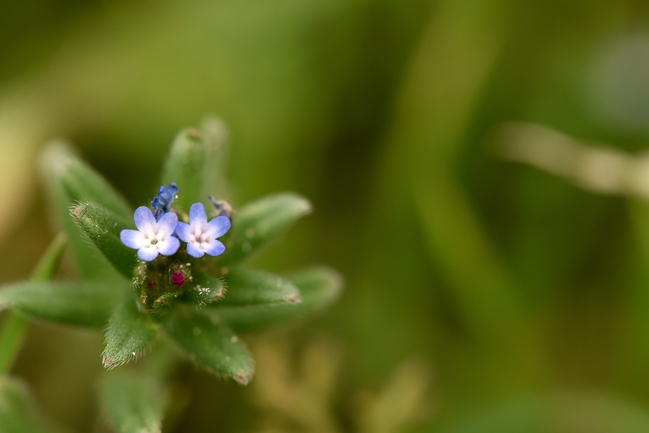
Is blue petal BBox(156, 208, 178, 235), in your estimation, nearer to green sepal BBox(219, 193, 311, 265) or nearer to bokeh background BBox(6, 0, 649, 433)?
green sepal BBox(219, 193, 311, 265)

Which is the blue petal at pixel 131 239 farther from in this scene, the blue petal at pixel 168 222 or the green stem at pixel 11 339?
the green stem at pixel 11 339

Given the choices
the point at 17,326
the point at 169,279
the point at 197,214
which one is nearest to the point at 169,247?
the point at 197,214

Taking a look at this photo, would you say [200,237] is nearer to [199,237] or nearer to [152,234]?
[199,237]

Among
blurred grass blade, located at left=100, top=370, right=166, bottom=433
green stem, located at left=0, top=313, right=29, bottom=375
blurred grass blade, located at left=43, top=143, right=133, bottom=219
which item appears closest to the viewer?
blurred grass blade, located at left=100, top=370, right=166, bottom=433

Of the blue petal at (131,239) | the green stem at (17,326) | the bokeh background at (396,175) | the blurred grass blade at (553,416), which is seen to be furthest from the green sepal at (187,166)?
the blurred grass blade at (553,416)

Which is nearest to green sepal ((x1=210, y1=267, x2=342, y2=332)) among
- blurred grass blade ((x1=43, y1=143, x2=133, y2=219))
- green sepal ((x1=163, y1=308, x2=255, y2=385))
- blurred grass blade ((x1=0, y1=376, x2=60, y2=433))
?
green sepal ((x1=163, y1=308, x2=255, y2=385))

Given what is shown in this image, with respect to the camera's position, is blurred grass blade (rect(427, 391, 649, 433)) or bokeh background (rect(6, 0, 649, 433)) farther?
bokeh background (rect(6, 0, 649, 433))
